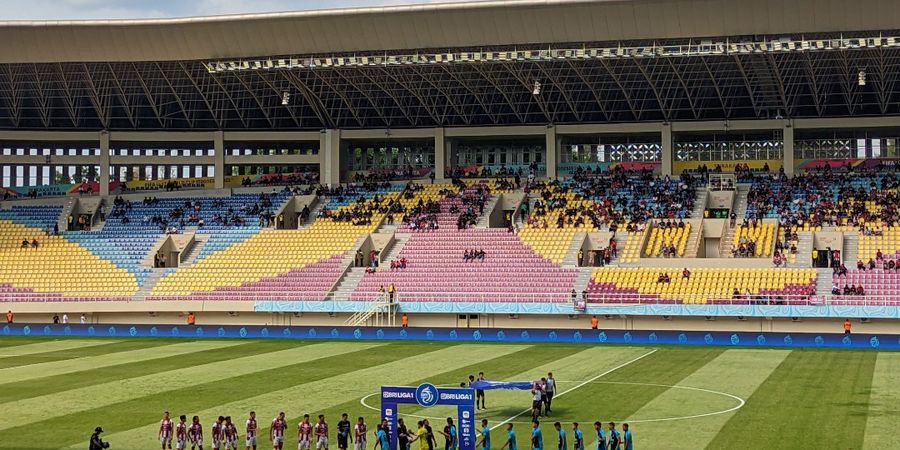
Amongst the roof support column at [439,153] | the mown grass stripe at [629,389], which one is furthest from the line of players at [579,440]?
the roof support column at [439,153]

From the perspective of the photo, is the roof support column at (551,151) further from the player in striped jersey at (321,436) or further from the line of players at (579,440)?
the player in striped jersey at (321,436)

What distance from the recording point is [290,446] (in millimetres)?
26797

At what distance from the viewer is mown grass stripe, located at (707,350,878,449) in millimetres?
27047

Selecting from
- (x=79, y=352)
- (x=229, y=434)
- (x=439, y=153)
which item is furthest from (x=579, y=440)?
(x=439, y=153)

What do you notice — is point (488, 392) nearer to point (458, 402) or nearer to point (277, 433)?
point (277, 433)

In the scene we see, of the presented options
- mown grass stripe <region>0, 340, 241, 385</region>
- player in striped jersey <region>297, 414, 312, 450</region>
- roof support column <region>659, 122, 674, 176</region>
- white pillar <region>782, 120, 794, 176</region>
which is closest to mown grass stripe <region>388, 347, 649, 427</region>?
player in striped jersey <region>297, 414, 312, 450</region>

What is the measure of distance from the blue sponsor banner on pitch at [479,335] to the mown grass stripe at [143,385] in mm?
7207

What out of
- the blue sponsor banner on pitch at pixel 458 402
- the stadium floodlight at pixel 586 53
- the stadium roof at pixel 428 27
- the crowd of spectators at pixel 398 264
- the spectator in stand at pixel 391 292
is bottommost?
the blue sponsor banner on pitch at pixel 458 402

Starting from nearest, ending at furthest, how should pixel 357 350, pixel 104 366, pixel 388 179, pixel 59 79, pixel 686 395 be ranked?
pixel 686 395
pixel 104 366
pixel 357 350
pixel 59 79
pixel 388 179

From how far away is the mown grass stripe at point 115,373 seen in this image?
120 ft

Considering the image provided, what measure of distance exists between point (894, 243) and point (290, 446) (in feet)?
155

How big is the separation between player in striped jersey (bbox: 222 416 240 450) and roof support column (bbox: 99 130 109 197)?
2528 inches

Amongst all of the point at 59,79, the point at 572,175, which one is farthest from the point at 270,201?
the point at 572,175

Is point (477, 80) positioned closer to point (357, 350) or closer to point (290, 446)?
point (357, 350)
